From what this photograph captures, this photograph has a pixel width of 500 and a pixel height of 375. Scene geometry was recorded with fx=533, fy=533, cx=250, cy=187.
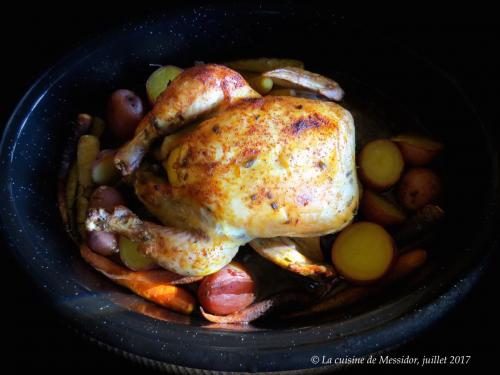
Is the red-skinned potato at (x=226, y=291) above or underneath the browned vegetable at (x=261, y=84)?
underneath

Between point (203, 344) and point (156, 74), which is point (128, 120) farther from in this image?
point (203, 344)

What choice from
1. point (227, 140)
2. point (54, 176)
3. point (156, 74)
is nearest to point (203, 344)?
point (227, 140)

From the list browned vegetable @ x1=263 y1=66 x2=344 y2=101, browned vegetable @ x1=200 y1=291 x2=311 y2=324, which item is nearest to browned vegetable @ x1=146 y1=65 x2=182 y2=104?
browned vegetable @ x1=263 y1=66 x2=344 y2=101

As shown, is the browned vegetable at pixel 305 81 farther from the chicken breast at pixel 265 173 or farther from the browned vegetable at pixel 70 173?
the browned vegetable at pixel 70 173

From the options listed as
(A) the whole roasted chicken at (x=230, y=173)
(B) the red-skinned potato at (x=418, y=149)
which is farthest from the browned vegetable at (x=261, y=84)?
(B) the red-skinned potato at (x=418, y=149)

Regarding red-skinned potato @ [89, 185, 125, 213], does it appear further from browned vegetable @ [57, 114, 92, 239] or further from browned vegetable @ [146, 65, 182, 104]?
browned vegetable @ [146, 65, 182, 104]

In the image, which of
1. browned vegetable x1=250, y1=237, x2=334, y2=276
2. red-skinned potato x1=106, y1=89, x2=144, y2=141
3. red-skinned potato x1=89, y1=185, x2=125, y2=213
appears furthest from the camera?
red-skinned potato x1=106, y1=89, x2=144, y2=141
